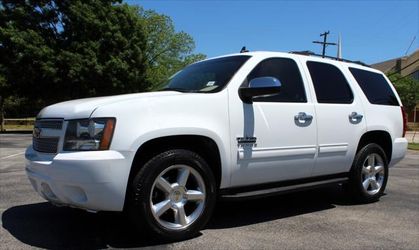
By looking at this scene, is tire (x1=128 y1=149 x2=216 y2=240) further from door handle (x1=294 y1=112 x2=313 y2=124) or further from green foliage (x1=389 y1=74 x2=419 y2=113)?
green foliage (x1=389 y1=74 x2=419 y2=113)

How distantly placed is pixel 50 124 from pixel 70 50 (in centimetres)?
2723

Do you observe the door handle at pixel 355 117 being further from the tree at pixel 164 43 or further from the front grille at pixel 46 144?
the tree at pixel 164 43

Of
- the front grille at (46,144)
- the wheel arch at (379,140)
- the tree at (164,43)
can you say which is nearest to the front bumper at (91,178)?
the front grille at (46,144)

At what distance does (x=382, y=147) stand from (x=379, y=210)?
121cm

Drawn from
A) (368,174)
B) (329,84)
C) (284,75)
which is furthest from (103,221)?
(368,174)

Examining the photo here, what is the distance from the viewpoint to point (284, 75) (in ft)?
18.7

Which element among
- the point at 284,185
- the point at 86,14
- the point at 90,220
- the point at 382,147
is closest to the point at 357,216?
the point at 284,185

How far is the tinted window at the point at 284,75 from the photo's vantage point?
17.9ft

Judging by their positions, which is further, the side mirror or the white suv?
the side mirror

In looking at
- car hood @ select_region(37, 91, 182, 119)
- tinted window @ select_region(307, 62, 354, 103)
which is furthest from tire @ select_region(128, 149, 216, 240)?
tinted window @ select_region(307, 62, 354, 103)

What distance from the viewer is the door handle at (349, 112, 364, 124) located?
20.4 ft

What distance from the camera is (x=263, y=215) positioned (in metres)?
5.78

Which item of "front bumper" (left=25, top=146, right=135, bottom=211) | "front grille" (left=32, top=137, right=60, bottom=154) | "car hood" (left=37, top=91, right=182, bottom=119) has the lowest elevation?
"front bumper" (left=25, top=146, right=135, bottom=211)

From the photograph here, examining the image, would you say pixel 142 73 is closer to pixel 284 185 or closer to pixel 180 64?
pixel 180 64
